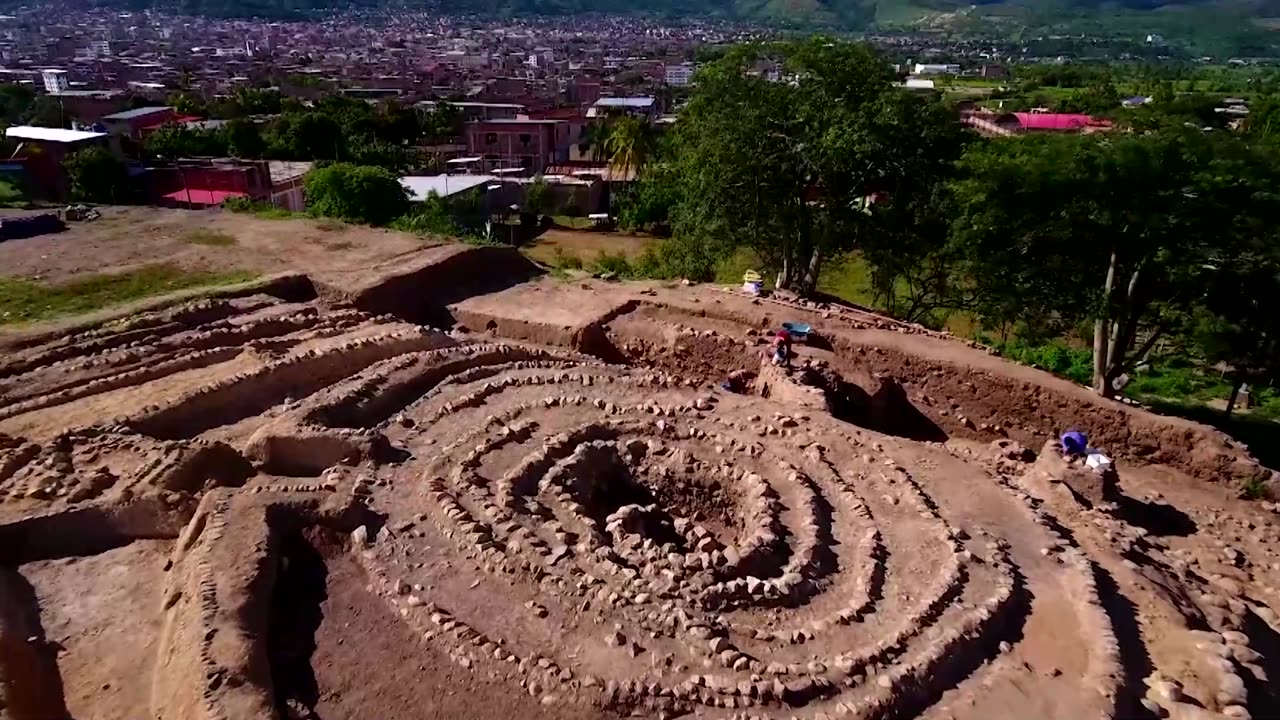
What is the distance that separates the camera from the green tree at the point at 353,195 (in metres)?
30.2

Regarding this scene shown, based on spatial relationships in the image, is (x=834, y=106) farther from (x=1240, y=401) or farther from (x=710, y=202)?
(x=1240, y=401)

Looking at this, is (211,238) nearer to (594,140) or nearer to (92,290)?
(92,290)

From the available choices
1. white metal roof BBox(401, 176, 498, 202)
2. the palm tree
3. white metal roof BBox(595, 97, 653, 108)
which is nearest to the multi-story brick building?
the palm tree

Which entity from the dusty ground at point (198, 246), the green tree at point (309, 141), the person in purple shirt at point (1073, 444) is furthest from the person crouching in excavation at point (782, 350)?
the green tree at point (309, 141)

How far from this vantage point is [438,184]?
39.9m

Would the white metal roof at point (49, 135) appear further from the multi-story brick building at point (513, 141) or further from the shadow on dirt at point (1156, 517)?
the shadow on dirt at point (1156, 517)

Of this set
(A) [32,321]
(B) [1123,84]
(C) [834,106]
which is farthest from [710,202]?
(B) [1123,84]

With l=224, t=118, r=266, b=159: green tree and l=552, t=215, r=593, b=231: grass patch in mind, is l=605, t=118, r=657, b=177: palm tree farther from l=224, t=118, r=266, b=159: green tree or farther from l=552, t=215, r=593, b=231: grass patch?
l=224, t=118, r=266, b=159: green tree

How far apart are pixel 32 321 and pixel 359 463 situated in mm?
9332

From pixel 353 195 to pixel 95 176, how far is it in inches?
418

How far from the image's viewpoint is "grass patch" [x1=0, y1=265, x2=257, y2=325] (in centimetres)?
1820

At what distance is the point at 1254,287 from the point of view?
17250 millimetres

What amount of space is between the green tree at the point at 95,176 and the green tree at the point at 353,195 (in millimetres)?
8034

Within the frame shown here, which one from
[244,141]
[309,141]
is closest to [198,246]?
[309,141]
